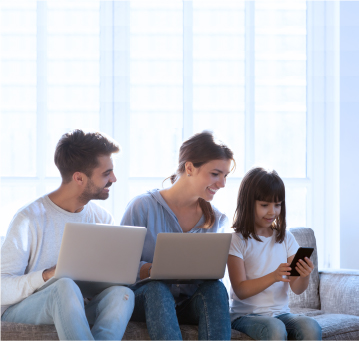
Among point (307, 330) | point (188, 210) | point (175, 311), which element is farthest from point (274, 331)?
point (188, 210)

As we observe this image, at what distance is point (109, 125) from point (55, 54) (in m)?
0.63

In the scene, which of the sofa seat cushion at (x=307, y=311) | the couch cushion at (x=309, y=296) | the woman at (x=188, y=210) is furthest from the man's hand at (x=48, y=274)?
the couch cushion at (x=309, y=296)

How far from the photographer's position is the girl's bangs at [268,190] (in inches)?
88.5

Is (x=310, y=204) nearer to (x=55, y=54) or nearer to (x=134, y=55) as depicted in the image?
(x=134, y=55)

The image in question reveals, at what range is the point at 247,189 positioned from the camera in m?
2.28

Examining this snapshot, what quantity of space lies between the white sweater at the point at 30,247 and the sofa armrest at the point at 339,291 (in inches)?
52.2

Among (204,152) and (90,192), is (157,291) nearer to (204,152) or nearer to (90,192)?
(90,192)

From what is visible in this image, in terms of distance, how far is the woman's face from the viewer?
7.48 feet

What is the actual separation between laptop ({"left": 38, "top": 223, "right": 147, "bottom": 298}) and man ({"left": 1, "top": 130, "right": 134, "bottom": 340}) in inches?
2.1

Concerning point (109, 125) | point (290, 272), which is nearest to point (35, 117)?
point (109, 125)

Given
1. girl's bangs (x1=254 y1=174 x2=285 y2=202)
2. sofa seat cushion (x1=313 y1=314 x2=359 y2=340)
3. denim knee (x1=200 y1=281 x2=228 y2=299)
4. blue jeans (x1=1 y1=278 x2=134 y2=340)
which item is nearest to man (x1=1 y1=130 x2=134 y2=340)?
blue jeans (x1=1 y1=278 x2=134 y2=340)

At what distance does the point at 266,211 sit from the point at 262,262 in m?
0.22

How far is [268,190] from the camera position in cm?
225

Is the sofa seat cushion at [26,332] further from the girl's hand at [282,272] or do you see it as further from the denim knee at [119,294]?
the girl's hand at [282,272]
